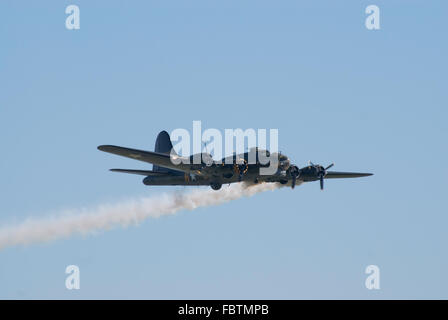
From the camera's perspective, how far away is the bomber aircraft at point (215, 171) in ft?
171

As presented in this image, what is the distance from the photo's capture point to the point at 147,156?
2028 inches

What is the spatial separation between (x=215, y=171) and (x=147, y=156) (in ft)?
16.0

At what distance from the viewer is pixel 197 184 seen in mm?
56250

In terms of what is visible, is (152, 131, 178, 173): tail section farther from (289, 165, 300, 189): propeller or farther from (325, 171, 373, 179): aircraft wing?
(325, 171, 373, 179): aircraft wing

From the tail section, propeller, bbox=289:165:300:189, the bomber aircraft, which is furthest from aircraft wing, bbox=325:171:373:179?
the tail section

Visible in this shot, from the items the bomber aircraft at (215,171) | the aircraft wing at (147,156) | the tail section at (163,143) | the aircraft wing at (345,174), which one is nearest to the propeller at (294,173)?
the bomber aircraft at (215,171)

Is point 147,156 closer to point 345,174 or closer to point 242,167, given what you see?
point 242,167

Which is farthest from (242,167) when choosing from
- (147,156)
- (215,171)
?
(147,156)

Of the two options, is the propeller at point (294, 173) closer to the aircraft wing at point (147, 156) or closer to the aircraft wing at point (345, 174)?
the aircraft wing at point (345, 174)
